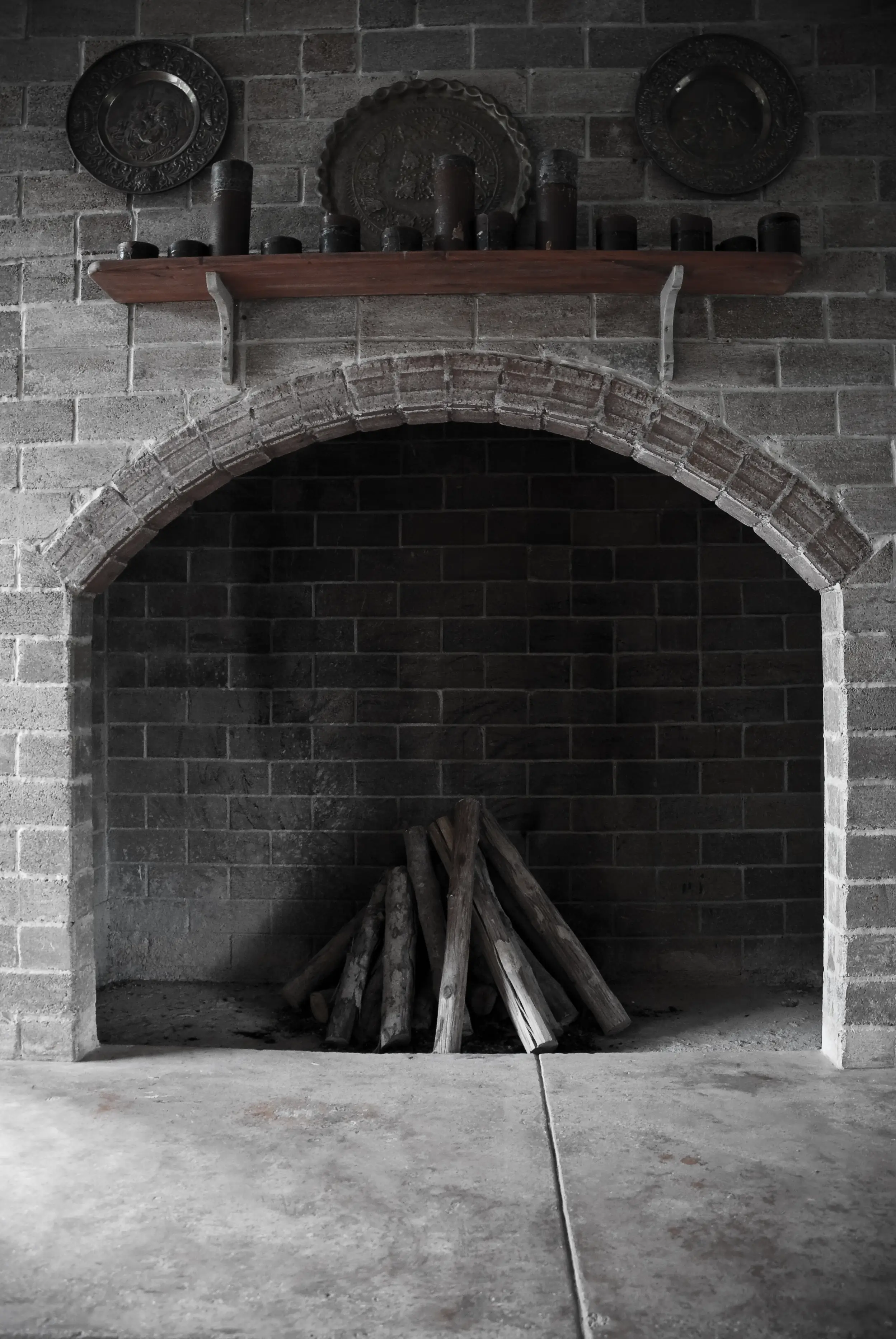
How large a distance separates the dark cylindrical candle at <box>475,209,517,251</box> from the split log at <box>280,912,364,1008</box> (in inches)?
117

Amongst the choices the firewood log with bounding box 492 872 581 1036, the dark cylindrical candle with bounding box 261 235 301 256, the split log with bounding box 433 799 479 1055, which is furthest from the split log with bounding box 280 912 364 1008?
the dark cylindrical candle with bounding box 261 235 301 256

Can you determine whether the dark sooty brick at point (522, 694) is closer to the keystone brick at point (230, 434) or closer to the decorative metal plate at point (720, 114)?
the keystone brick at point (230, 434)

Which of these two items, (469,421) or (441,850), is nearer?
(469,421)

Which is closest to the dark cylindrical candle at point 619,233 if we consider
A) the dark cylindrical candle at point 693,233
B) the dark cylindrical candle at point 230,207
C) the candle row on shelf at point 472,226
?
the candle row on shelf at point 472,226

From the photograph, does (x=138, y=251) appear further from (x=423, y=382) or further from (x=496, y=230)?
(x=496, y=230)

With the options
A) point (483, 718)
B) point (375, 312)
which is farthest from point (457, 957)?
point (375, 312)

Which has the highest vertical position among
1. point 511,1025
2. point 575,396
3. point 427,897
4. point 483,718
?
point 575,396

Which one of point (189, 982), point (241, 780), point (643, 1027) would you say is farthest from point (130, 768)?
point (643, 1027)

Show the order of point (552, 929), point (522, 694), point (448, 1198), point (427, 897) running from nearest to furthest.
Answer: point (448, 1198) < point (552, 929) < point (427, 897) < point (522, 694)

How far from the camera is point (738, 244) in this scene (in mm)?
3553

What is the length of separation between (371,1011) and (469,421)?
254cm

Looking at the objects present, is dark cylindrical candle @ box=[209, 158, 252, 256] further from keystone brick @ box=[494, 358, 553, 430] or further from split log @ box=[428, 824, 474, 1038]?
split log @ box=[428, 824, 474, 1038]

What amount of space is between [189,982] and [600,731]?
234 cm

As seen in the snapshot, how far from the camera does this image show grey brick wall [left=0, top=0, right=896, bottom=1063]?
372 centimetres
